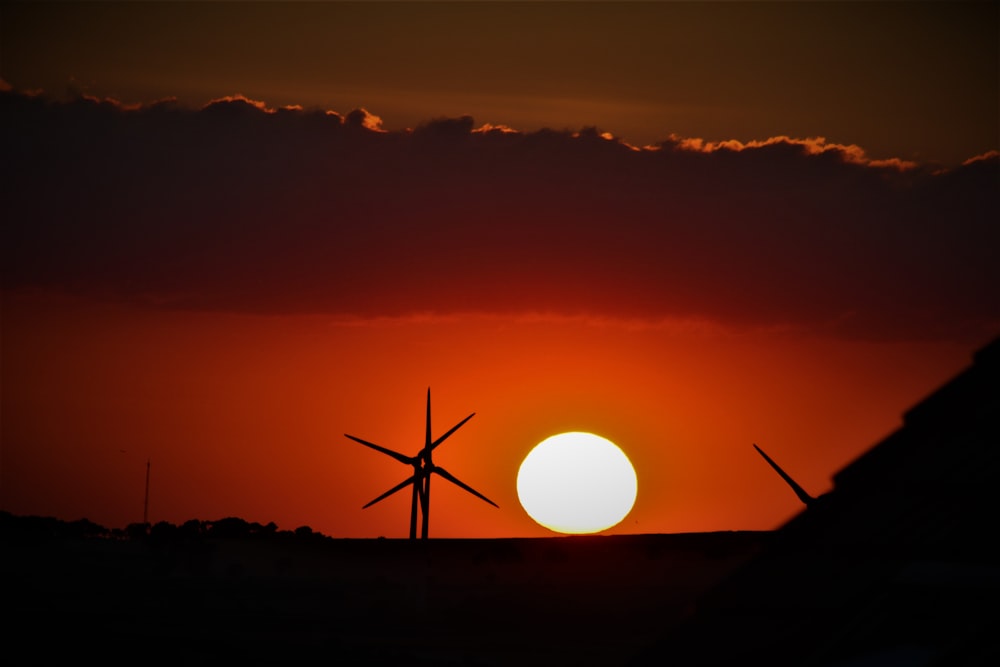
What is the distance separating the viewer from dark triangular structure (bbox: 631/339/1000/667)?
11.2 meters

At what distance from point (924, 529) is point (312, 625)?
7580 centimetres

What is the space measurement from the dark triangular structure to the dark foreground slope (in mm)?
38600

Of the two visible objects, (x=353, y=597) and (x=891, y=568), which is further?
(x=353, y=597)

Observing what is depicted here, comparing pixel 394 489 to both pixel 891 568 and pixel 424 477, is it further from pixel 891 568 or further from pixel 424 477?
pixel 891 568

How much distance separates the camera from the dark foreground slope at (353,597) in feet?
201

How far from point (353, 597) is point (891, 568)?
108114 mm

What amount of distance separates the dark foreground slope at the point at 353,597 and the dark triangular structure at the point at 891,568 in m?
38.6

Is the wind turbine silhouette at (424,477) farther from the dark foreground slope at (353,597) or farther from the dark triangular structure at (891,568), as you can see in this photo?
the dark triangular structure at (891,568)

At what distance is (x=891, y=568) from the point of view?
484 inches

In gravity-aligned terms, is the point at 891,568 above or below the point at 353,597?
below

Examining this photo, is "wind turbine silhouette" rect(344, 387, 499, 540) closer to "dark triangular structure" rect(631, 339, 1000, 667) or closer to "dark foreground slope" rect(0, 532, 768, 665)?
"dark foreground slope" rect(0, 532, 768, 665)

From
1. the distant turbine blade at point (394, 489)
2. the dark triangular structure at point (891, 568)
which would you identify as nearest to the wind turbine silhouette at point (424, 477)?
the distant turbine blade at point (394, 489)

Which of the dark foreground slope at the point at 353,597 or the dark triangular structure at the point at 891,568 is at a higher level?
the dark foreground slope at the point at 353,597

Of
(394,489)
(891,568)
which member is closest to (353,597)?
(394,489)
